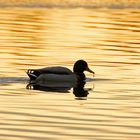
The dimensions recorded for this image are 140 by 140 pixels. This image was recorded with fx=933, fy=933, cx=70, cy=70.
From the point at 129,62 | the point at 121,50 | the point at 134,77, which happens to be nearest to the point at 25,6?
the point at 121,50

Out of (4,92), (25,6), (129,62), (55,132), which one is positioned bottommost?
(55,132)

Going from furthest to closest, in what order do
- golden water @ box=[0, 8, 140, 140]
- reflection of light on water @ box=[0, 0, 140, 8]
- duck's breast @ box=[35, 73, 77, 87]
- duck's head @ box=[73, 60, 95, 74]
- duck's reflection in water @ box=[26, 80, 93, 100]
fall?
reflection of light on water @ box=[0, 0, 140, 8] → duck's head @ box=[73, 60, 95, 74] → duck's breast @ box=[35, 73, 77, 87] → duck's reflection in water @ box=[26, 80, 93, 100] → golden water @ box=[0, 8, 140, 140]

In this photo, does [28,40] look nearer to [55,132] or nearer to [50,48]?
[50,48]

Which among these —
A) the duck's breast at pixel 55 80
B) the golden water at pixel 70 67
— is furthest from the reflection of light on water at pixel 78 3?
the duck's breast at pixel 55 80

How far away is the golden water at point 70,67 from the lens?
1418 centimetres

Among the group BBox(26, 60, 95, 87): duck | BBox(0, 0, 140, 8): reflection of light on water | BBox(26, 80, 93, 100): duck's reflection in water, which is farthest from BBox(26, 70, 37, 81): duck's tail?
BBox(0, 0, 140, 8): reflection of light on water

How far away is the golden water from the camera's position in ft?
46.5

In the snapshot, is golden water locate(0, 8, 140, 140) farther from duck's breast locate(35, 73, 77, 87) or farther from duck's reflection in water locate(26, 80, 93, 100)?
duck's breast locate(35, 73, 77, 87)

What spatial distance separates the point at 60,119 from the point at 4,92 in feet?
11.5

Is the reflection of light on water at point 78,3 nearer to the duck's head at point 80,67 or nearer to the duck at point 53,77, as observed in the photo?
the duck's head at point 80,67

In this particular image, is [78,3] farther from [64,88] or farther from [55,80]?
[64,88]

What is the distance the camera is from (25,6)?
4188 centimetres

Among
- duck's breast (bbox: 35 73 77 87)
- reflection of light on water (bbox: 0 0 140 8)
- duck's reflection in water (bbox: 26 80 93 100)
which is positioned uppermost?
reflection of light on water (bbox: 0 0 140 8)

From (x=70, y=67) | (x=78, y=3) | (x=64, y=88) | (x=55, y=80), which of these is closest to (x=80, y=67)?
(x=70, y=67)
